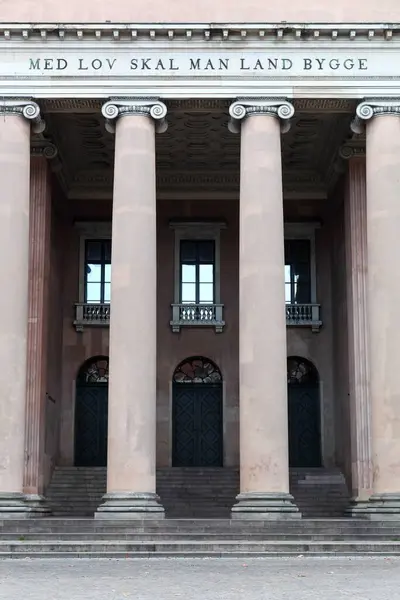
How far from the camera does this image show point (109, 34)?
1129 inches

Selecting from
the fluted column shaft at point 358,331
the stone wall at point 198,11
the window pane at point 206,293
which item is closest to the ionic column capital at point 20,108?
the stone wall at point 198,11

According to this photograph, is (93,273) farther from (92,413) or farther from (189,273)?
(92,413)

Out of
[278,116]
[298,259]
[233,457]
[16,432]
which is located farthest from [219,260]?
[16,432]

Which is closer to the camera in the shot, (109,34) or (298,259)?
(109,34)

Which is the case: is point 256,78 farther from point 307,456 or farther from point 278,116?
point 307,456

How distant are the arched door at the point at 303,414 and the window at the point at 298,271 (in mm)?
2239

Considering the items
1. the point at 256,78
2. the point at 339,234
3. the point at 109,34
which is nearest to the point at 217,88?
the point at 256,78

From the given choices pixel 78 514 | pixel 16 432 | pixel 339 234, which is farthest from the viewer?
pixel 339 234

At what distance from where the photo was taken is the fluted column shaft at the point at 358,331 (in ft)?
102

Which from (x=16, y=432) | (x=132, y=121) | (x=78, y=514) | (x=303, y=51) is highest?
(x=303, y=51)

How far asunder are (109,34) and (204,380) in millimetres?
13465

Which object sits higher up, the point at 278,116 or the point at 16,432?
the point at 278,116

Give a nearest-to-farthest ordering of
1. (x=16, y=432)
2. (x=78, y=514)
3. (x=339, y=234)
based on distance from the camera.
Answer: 1. (x=16, y=432)
2. (x=78, y=514)
3. (x=339, y=234)

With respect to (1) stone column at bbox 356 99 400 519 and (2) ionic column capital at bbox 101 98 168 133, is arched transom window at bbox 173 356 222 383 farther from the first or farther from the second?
(2) ionic column capital at bbox 101 98 168 133
